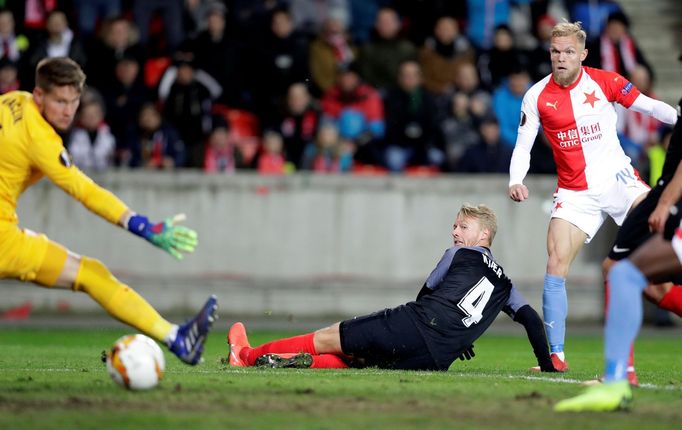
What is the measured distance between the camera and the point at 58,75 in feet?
25.7

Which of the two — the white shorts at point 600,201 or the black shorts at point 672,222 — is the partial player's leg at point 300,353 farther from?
the black shorts at point 672,222

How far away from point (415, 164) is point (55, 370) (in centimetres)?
903

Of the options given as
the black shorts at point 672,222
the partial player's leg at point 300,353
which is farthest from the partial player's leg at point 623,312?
the partial player's leg at point 300,353

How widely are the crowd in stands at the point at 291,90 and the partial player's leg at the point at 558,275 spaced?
6.68 m

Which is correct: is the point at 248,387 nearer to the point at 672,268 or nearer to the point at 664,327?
the point at 672,268

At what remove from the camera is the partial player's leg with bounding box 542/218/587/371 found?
10.2 m

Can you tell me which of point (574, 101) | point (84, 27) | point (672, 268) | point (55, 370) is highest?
point (84, 27)

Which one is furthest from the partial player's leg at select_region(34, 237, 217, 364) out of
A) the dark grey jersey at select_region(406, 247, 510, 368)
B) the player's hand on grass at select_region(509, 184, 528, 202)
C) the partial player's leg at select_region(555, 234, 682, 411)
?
the player's hand on grass at select_region(509, 184, 528, 202)

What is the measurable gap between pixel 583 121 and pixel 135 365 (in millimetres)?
4507

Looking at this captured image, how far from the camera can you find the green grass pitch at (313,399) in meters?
6.50

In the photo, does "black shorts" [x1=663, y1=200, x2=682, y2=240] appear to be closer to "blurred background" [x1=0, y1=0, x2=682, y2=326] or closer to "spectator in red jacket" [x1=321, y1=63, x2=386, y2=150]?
"blurred background" [x1=0, y1=0, x2=682, y2=326]

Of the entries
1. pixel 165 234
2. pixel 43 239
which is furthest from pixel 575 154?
pixel 43 239

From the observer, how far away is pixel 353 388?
797 centimetres

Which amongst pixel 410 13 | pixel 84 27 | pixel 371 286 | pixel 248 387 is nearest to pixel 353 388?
pixel 248 387
